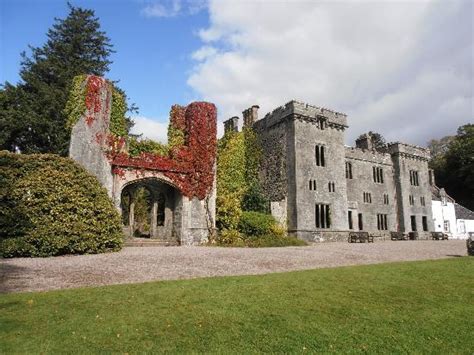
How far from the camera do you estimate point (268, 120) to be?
30.7 metres

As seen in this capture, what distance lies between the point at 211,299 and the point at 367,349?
3194 mm

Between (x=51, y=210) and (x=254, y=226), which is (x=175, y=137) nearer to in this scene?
(x=254, y=226)

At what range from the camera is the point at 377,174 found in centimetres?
3575

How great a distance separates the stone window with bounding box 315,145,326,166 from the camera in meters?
28.9

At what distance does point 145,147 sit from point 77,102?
4403 millimetres

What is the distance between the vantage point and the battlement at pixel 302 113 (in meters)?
28.2

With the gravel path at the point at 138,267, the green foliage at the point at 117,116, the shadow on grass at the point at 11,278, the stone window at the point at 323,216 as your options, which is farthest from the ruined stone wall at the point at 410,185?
the shadow on grass at the point at 11,278

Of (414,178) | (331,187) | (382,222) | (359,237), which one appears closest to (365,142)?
(414,178)

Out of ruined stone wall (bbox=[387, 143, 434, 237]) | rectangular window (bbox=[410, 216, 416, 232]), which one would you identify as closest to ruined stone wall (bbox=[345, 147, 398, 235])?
ruined stone wall (bbox=[387, 143, 434, 237])

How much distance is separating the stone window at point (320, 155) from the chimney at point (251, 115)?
662 cm

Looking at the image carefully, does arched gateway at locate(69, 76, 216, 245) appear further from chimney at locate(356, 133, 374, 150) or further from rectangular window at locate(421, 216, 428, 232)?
rectangular window at locate(421, 216, 428, 232)

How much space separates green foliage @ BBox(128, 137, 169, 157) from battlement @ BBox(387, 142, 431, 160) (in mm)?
25679

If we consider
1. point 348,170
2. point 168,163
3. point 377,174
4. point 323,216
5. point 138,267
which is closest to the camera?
point 138,267

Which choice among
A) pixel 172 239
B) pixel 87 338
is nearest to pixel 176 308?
pixel 87 338
